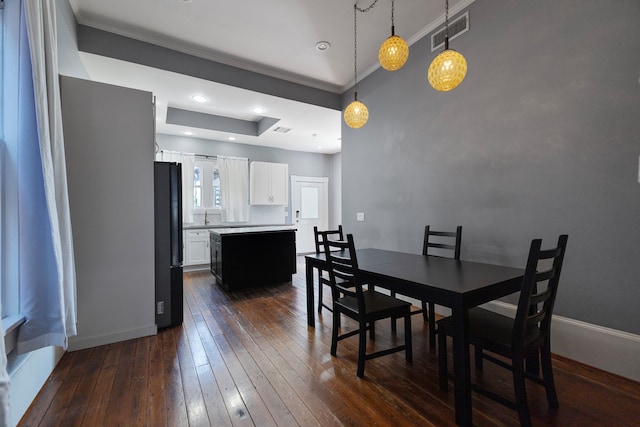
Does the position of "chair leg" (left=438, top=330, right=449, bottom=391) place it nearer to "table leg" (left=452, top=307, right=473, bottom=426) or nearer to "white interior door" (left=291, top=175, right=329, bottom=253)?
"table leg" (left=452, top=307, right=473, bottom=426)

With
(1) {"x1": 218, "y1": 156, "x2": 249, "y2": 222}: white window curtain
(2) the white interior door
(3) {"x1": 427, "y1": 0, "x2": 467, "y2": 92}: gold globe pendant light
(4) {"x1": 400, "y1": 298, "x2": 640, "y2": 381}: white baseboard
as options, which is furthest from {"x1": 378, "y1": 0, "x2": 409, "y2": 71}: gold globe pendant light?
(2) the white interior door

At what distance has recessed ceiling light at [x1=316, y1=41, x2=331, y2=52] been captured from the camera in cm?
329

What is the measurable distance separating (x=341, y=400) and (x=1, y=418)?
5.10 ft

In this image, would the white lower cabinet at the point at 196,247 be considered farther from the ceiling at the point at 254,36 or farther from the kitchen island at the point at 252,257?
the ceiling at the point at 254,36

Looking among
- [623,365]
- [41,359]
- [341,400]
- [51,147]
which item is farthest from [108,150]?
[623,365]

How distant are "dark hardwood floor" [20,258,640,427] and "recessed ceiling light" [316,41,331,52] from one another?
328 cm

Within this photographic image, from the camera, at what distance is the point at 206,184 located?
5.91 meters

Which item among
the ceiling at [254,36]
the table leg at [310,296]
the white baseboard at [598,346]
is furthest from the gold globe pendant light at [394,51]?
the white baseboard at [598,346]

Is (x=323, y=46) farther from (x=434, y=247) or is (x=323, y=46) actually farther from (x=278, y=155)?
(x=278, y=155)

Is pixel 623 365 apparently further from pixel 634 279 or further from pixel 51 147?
pixel 51 147

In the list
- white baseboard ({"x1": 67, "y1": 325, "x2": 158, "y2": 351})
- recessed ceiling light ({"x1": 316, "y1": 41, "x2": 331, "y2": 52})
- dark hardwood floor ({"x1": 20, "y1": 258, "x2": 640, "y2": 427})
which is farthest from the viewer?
recessed ceiling light ({"x1": 316, "y1": 41, "x2": 331, "y2": 52})

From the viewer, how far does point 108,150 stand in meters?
2.40

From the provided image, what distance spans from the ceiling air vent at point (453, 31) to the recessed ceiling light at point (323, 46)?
3.95 feet

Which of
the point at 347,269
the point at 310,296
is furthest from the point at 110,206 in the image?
the point at 347,269
